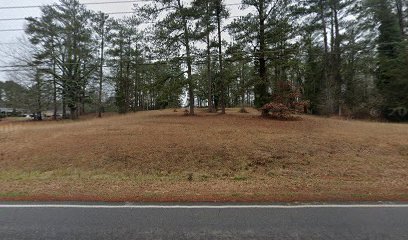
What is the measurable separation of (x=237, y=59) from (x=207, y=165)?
12533 millimetres

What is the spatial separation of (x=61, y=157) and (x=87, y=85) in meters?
32.3

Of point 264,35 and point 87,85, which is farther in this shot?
point 87,85

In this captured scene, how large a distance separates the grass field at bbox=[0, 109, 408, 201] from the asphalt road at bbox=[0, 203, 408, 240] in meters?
0.80

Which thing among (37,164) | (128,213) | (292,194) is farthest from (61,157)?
(292,194)

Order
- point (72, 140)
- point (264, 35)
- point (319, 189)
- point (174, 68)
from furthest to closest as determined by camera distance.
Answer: point (174, 68) → point (264, 35) → point (72, 140) → point (319, 189)

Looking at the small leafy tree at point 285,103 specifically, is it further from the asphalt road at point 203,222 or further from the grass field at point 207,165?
the asphalt road at point 203,222

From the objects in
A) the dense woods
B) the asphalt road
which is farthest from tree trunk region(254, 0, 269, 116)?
the asphalt road

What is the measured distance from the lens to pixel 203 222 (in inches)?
198

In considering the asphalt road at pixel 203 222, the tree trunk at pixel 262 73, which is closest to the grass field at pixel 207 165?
the asphalt road at pixel 203 222

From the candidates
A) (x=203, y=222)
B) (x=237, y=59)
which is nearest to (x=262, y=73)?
(x=237, y=59)

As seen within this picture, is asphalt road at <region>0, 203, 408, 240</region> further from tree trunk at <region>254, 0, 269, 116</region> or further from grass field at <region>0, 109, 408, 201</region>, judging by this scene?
tree trunk at <region>254, 0, 269, 116</region>

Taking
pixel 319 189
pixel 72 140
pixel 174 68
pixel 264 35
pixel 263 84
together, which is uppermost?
pixel 264 35

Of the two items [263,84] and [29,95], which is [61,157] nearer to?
[263,84]

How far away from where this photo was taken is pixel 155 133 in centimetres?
1477
